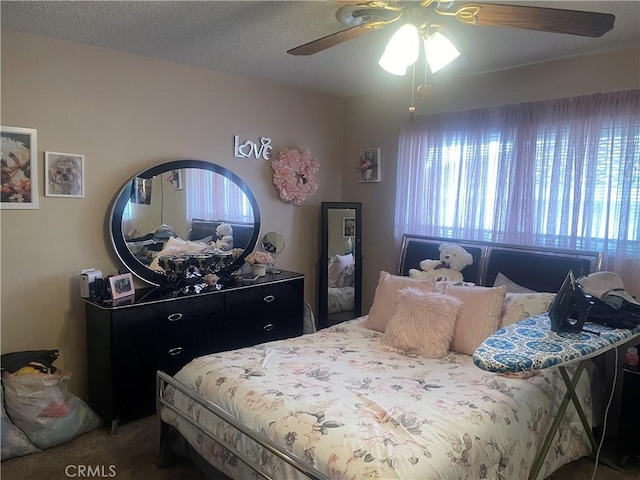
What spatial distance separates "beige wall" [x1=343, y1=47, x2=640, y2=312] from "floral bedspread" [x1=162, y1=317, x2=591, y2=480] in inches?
52.3

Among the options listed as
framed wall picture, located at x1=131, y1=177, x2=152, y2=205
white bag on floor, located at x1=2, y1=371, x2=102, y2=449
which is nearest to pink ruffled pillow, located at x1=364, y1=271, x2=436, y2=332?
framed wall picture, located at x1=131, y1=177, x2=152, y2=205

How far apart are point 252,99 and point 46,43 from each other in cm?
149

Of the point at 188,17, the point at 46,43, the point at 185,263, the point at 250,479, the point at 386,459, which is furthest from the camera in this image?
the point at 185,263

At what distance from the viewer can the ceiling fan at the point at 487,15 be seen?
1685mm

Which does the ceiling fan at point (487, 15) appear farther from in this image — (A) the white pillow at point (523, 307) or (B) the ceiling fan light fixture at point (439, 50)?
(A) the white pillow at point (523, 307)

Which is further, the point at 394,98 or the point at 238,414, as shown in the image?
the point at 394,98

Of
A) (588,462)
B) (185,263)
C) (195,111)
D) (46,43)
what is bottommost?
(588,462)

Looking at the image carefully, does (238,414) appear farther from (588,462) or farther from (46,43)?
(46,43)

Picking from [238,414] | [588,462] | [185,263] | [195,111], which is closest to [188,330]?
[185,263]

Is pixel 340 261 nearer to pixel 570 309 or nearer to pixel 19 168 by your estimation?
pixel 570 309

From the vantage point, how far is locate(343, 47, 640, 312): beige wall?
292 centimetres

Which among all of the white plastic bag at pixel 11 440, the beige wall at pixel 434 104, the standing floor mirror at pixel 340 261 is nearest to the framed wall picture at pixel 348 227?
the standing floor mirror at pixel 340 261

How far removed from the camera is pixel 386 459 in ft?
5.13

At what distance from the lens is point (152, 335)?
2.91 meters
